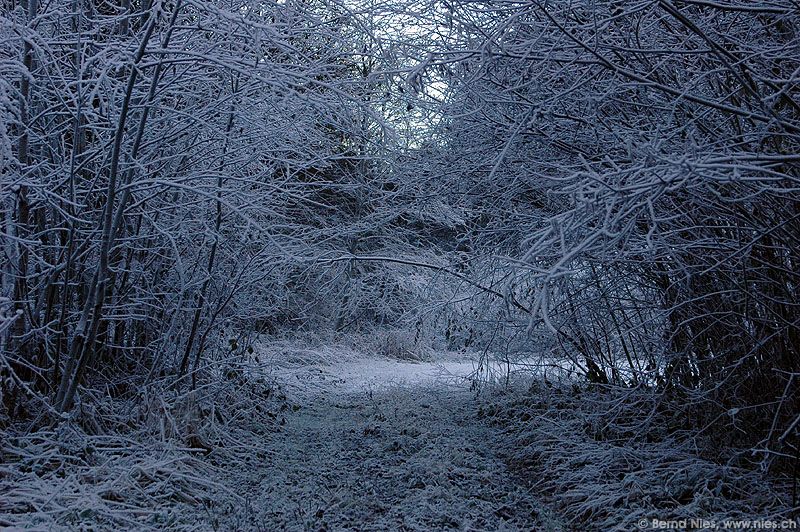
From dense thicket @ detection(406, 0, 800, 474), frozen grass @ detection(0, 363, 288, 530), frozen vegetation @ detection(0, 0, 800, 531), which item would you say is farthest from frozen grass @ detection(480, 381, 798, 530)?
frozen grass @ detection(0, 363, 288, 530)

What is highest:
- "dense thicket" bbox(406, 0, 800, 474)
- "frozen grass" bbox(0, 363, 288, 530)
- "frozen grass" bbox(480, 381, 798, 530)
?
"dense thicket" bbox(406, 0, 800, 474)

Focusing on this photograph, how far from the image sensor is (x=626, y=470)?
4.62 metres

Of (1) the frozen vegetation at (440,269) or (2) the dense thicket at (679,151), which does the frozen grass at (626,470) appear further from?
(2) the dense thicket at (679,151)

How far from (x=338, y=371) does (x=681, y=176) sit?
10.3 meters

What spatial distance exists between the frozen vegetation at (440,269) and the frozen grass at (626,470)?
24 mm

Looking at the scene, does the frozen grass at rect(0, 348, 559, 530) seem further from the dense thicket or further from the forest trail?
the dense thicket

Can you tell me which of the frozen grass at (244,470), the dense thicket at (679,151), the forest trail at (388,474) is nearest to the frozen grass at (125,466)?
the frozen grass at (244,470)

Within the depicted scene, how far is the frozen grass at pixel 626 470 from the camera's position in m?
3.73

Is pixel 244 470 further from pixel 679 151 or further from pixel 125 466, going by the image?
pixel 679 151

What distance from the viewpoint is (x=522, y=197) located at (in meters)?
6.77

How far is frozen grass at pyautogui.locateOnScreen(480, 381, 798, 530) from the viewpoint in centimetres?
373

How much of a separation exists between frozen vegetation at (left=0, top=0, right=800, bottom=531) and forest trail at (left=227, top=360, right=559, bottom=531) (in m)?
0.04

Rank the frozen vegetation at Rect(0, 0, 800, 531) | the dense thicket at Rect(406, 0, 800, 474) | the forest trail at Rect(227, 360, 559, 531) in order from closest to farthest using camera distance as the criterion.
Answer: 1. the dense thicket at Rect(406, 0, 800, 474)
2. the frozen vegetation at Rect(0, 0, 800, 531)
3. the forest trail at Rect(227, 360, 559, 531)

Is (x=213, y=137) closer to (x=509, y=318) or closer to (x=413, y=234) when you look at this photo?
(x=509, y=318)
